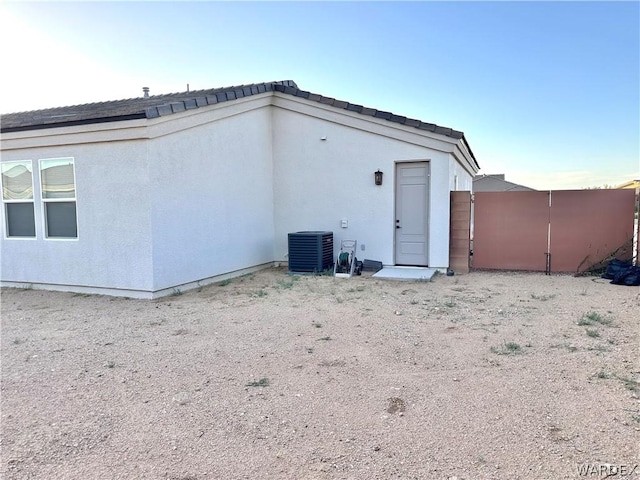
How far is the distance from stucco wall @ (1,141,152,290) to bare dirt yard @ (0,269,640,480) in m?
0.92

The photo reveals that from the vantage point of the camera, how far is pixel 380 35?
37.1 feet

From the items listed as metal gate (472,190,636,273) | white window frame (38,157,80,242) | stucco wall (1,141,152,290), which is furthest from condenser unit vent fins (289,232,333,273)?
white window frame (38,157,80,242)

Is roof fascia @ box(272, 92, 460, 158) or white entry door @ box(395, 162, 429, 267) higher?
roof fascia @ box(272, 92, 460, 158)

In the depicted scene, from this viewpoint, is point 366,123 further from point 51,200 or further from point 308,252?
point 51,200

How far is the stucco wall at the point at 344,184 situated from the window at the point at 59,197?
4666 millimetres

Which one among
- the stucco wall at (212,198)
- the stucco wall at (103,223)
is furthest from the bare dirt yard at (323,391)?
the stucco wall at (212,198)

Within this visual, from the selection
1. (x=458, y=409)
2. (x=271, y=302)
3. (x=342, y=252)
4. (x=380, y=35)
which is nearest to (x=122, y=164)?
(x=271, y=302)

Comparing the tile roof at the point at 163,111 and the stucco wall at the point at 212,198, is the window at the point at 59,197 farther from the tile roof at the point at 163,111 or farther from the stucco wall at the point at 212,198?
the stucco wall at the point at 212,198

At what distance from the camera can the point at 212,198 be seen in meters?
8.27

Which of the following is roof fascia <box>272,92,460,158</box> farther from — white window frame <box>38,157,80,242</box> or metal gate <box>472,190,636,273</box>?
white window frame <box>38,157,80,242</box>

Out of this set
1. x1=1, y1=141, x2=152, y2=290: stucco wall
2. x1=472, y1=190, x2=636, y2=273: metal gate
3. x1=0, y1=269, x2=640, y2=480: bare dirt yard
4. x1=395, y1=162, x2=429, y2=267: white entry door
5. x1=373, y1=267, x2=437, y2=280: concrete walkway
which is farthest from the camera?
x1=395, y1=162, x2=429, y2=267: white entry door

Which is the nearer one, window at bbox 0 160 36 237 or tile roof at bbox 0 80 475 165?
tile roof at bbox 0 80 475 165

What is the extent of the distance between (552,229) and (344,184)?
489 centimetres

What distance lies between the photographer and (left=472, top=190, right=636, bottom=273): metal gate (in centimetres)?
892
